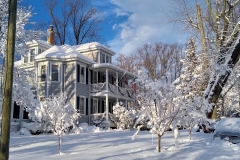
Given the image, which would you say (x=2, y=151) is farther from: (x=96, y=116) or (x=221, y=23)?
(x=96, y=116)

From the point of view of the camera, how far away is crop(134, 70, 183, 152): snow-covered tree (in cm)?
793

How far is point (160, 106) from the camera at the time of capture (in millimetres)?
8070

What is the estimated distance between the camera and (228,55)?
9.90m

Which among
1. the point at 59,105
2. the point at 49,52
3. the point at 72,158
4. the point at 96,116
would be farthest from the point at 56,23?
the point at 72,158

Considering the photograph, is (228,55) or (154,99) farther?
(228,55)

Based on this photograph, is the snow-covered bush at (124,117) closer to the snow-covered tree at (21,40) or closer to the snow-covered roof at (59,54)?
the snow-covered roof at (59,54)

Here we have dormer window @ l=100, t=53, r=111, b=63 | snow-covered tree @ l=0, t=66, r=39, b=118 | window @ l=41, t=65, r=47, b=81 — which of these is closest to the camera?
snow-covered tree @ l=0, t=66, r=39, b=118

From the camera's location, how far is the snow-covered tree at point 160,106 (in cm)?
793

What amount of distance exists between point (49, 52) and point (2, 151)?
17.7 m

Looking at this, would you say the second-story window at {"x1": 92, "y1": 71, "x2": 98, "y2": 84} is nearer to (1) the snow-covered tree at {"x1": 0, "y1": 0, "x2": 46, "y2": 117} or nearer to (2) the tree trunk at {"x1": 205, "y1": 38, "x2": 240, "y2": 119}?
(1) the snow-covered tree at {"x1": 0, "y1": 0, "x2": 46, "y2": 117}

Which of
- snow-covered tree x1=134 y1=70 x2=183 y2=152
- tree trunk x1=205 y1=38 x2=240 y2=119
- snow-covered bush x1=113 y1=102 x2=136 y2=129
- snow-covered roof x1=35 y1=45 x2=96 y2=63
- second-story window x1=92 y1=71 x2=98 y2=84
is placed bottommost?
snow-covered bush x1=113 y1=102 x2=136 y2=129

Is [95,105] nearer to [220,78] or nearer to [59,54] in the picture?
[59,54]

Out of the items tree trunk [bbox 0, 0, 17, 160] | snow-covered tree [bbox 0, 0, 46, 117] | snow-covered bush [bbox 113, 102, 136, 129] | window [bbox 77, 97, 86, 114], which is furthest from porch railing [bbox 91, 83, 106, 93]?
tree trunk [bbox 0, 0, 17, 160]

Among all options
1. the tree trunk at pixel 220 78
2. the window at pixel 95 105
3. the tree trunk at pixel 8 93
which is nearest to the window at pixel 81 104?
the window at pixel 95 105
